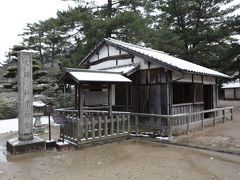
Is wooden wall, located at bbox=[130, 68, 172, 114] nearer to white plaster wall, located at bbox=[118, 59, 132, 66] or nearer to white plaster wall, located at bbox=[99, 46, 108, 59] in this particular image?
white plaster wall, located at bbox=[118, 59, 132, 66]

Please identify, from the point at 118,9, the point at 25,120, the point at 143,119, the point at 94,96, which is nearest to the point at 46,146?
the point at 25,120

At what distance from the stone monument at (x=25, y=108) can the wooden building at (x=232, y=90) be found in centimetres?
3464

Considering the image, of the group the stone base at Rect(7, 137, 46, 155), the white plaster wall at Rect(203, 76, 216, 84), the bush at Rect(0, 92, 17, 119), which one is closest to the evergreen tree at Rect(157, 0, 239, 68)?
the white plaster wall at Rect(203, 76, 216, 84)

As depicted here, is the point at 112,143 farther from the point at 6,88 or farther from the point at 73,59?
the point at 6,88

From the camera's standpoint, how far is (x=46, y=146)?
8547 millimetres

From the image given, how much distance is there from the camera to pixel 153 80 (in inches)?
481

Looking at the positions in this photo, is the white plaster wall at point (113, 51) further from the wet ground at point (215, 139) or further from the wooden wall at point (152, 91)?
the wet ground at point (215, 139)

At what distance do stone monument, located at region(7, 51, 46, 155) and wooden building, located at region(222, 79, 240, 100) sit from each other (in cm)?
3464

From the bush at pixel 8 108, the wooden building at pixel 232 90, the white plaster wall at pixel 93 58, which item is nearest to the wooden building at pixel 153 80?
the white plaster wall at pixel 93 58

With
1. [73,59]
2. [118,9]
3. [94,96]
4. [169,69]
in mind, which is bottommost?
[94,96]

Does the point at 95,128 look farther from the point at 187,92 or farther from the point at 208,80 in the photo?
the point at 208,80

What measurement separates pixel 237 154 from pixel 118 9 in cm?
1699

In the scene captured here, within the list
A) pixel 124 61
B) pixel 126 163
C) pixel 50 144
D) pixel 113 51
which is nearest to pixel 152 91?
pixel 124 61

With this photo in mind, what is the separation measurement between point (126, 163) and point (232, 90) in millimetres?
35848
